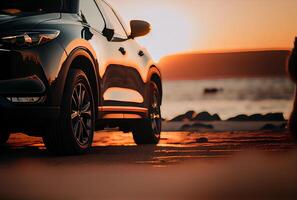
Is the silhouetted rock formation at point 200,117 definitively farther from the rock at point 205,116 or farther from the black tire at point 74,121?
the black tire at point 74,121

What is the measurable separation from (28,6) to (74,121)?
4.77 feet

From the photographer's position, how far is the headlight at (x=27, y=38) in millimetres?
7934

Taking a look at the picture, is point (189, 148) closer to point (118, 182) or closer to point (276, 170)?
point (276, 170)

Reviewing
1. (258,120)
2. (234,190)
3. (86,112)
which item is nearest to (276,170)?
(234,190)

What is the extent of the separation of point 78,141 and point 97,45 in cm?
113

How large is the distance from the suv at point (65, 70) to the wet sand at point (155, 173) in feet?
1.12

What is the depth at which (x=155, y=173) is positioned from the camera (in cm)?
669

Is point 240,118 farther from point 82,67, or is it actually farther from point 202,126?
point 82,67

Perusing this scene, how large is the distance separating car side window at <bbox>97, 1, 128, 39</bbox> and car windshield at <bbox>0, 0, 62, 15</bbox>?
858 millimetres

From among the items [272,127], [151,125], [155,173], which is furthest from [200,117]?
[155,173]

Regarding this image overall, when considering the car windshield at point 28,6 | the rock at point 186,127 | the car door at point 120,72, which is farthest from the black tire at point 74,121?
the rock at point 186,127

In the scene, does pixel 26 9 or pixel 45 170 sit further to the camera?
pixel 26 9

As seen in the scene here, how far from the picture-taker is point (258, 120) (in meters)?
17.9

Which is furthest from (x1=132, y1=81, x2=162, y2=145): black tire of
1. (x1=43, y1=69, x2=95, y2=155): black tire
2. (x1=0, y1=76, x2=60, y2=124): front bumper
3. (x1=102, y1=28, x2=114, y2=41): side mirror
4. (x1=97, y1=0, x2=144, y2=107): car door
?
(x1=0, y1=76, x2=60, y2=124): front bumper
